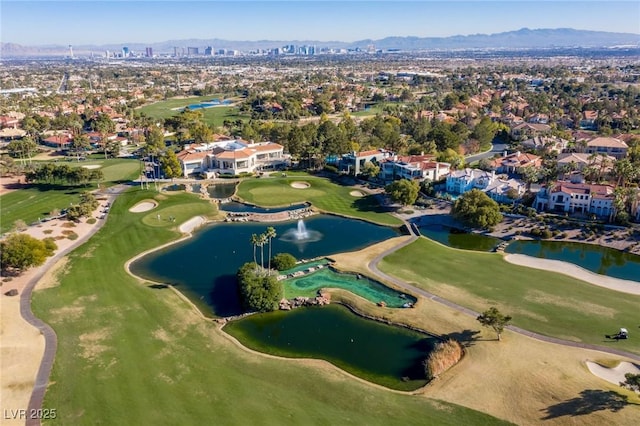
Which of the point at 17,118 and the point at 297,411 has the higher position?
the point at 17,118

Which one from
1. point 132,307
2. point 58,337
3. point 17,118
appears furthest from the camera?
point 17,118

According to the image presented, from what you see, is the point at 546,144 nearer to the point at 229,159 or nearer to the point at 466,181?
the point at 466,181

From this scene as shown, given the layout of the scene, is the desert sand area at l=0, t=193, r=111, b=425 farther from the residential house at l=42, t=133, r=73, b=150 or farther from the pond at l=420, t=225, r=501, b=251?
the residential house at l=42, t=133, r=73, b=150

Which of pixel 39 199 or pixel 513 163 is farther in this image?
pixel 513 163

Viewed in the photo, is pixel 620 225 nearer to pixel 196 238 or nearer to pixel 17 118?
pixel 196 238

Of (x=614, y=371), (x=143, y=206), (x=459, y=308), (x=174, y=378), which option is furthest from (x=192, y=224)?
(x=614, y=371)

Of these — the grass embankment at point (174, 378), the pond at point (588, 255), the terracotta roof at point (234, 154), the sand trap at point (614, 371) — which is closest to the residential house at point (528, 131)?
the pond at point (588, 255)

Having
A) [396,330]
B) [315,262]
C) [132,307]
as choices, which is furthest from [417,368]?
[132,307]
